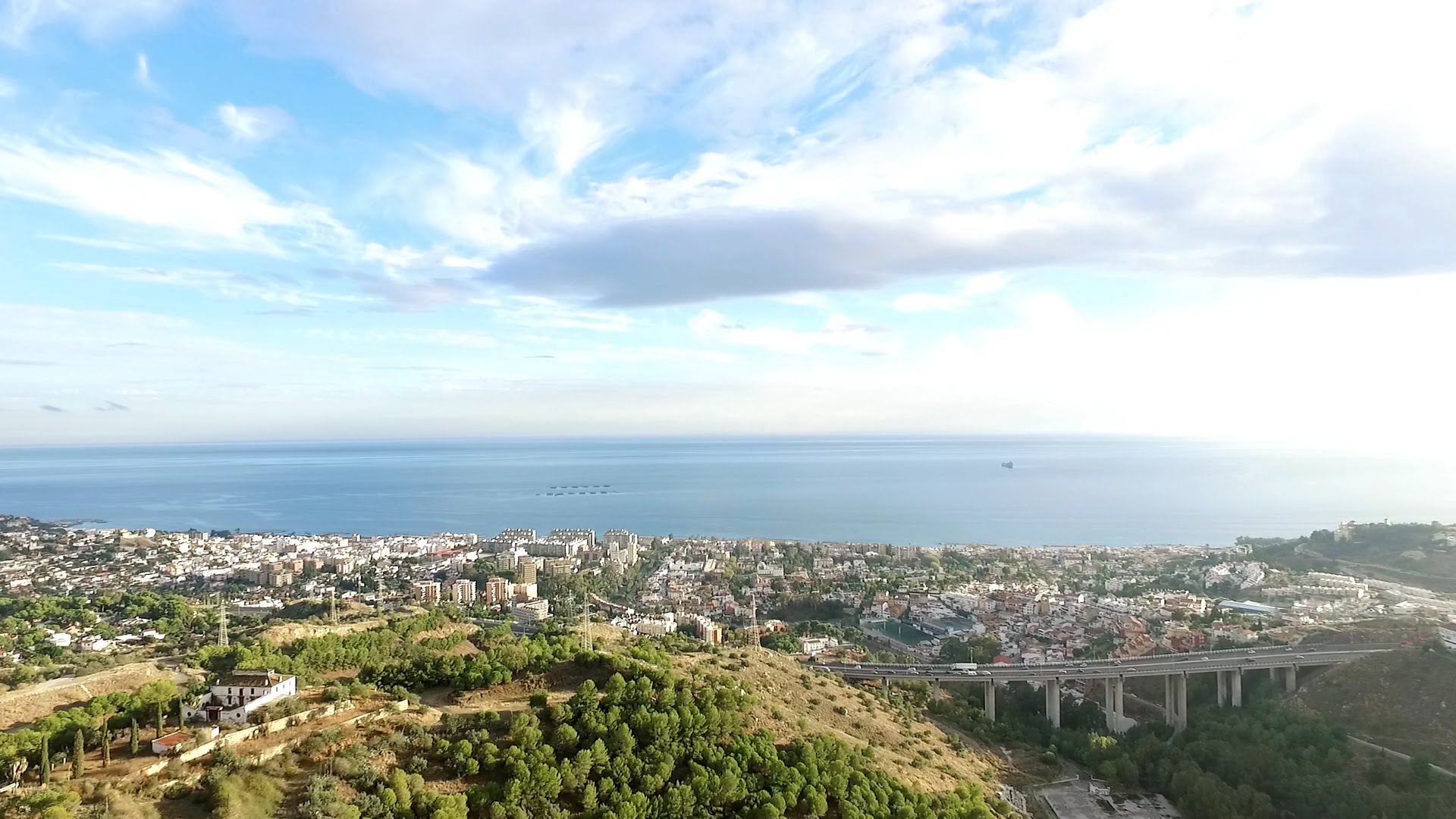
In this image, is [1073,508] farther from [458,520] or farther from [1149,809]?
[1149,809]

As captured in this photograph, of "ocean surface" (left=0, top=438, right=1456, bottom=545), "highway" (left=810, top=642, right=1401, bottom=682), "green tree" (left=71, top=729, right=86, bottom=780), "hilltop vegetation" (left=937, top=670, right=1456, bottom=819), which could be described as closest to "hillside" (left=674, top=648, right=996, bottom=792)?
"hilltop vegetation" (left=937, top=670, right=1456, bottom=819)

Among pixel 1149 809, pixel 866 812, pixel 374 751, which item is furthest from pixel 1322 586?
pixel 374 751

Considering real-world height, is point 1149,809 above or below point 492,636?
below

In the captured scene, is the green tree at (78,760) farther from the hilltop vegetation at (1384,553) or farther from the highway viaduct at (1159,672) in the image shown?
the hilltop vegetation at (1384,553)

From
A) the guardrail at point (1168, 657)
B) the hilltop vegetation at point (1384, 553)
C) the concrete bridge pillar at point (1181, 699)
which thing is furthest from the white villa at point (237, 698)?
the hilltop vegetation at point (1384, 553)

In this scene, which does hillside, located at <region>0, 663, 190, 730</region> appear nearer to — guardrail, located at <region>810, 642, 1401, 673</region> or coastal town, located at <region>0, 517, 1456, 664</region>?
coastal town, located at <region>0, 517, 1456, 664</region>

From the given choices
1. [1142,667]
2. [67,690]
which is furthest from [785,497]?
[67,690]
